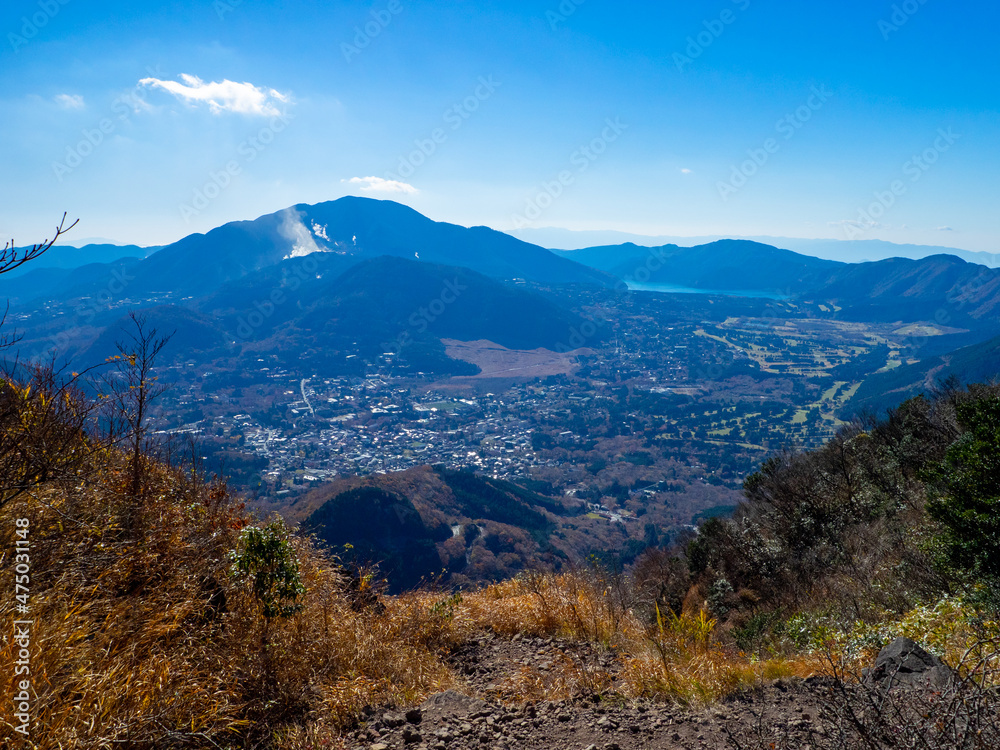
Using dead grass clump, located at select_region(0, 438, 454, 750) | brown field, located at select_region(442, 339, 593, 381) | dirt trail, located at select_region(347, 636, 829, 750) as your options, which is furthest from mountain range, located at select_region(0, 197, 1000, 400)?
dirt trail, located at select_region(347, 636, 829, 750)

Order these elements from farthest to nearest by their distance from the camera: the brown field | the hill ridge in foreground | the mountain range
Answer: the mountain range < the brown field < the hill ridge in foreground

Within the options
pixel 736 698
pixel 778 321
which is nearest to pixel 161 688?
pixel 736 698

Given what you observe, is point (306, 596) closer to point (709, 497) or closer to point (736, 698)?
point (736, 698)

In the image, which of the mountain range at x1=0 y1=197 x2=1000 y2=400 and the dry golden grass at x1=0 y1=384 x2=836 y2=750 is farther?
the mountain range at x1=0 y1=197 x2=1000 y2=400

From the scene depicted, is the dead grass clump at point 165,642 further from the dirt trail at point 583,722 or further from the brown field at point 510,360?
the brown field at point 510,360

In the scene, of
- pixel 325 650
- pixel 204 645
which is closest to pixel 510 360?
pixel 325 650

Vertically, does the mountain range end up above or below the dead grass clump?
above

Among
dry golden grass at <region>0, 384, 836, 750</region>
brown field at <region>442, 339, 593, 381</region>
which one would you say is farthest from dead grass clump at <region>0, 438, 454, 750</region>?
brown field at <region>442, 339, 593, 381</region>

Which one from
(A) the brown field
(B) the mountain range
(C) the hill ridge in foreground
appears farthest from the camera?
(B) the mountain range

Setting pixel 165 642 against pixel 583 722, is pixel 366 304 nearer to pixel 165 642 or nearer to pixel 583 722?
pixel 165 642

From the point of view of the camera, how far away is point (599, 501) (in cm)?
4859

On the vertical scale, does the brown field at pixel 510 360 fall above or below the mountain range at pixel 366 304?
below

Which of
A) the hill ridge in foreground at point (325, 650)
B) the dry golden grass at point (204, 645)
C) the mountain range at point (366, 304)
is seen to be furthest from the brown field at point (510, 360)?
the dry golden grass at point (204, 645)

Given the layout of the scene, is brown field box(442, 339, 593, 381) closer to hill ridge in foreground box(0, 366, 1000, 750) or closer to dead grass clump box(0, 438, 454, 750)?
hill ridge in foreground box(0, 366, 1000, 750)
